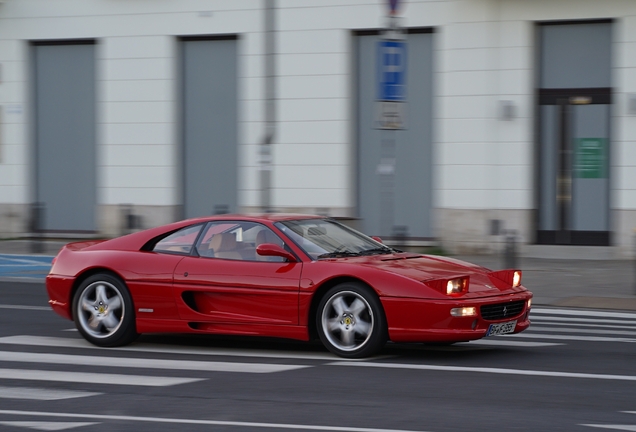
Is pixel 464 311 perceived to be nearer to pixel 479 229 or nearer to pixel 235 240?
pixel 235 240

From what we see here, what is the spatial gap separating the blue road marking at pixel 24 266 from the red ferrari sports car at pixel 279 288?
25.9ft

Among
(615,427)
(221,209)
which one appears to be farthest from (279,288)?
(221,209)

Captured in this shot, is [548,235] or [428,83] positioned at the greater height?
[428,83]

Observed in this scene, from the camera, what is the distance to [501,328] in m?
8.72

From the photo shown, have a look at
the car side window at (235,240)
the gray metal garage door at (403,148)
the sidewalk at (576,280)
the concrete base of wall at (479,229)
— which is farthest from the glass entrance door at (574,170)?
the car side window at (235,240)

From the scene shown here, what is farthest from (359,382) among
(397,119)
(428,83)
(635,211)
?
(428,83)

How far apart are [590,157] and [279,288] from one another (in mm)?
13104

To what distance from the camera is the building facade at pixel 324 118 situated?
20.6m

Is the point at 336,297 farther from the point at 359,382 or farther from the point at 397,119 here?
the point at 397,119

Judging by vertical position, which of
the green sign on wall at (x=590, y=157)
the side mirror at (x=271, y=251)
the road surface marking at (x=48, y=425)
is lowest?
the road surface marking at (x=48, y=425)

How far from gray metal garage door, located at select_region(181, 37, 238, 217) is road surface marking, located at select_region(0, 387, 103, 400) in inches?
620

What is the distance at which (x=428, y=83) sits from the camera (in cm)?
2181

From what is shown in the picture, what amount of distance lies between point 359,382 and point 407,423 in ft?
4.50

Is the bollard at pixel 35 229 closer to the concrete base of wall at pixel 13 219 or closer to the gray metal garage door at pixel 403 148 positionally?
the concrete base of wall at pixel 13 219
